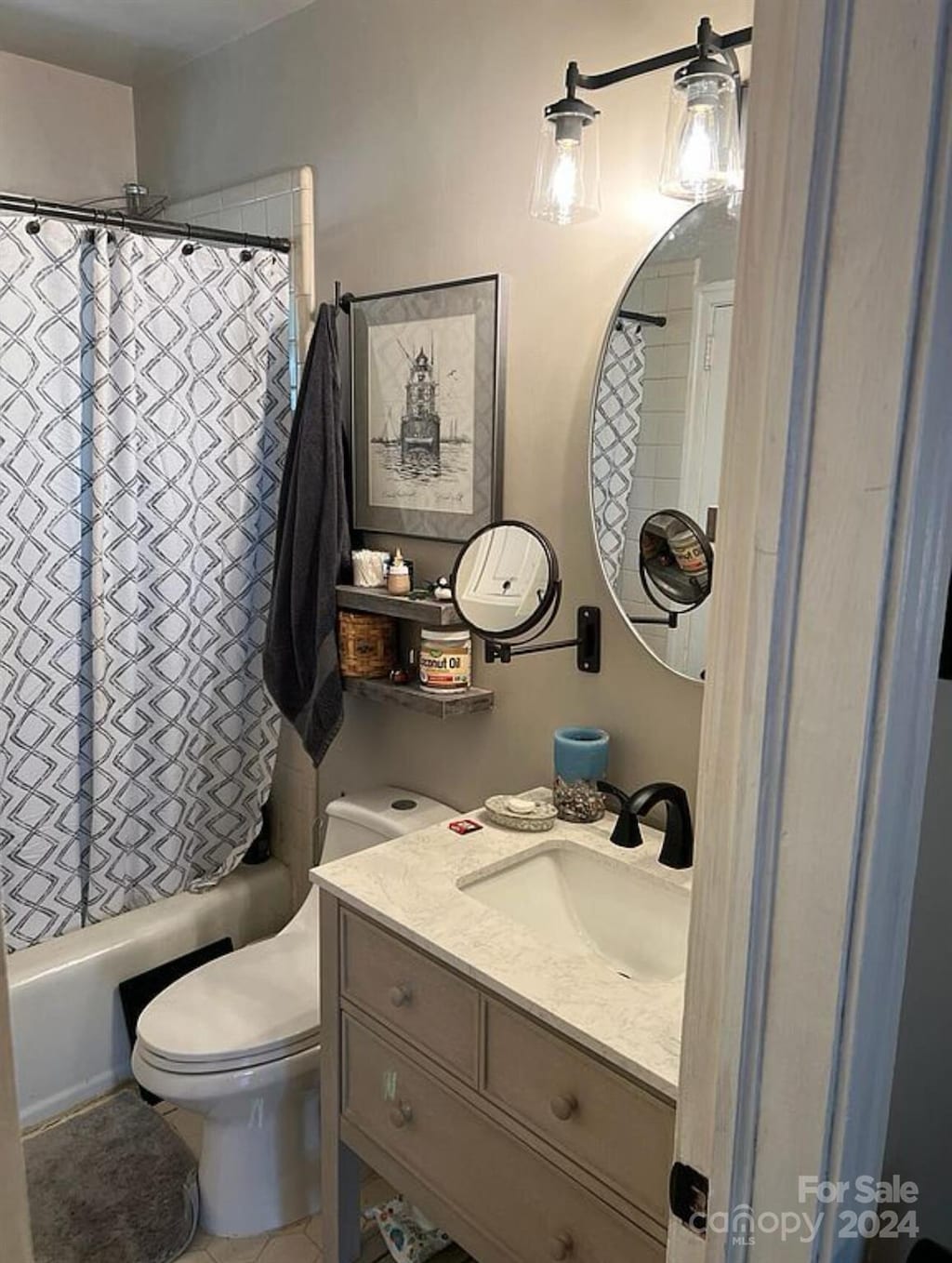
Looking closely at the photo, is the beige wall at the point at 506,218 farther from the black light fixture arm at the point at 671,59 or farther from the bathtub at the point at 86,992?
the bathtub at the point at 86,992

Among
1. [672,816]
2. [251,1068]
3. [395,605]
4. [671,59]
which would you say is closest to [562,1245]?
[672,816]

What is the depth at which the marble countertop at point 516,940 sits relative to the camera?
115 cm

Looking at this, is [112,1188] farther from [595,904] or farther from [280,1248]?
[595,904]

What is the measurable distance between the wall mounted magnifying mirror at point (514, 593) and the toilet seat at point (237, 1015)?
0.81 m

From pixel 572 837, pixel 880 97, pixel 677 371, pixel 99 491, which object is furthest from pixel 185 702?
pixel 880 97

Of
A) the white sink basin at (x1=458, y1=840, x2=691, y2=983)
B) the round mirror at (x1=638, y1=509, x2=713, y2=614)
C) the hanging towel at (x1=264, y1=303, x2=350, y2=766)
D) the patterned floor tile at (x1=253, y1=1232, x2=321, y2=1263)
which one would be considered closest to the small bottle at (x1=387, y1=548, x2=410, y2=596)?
the hanging towel at (x1=264, y1=303, x2=350, y2=766)

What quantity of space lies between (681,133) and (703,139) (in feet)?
0.12

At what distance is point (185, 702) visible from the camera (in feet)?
7.53

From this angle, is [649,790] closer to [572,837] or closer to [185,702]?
[572,837]

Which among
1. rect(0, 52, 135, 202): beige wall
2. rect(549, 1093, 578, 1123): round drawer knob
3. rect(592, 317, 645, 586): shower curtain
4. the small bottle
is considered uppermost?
rect(0, 52, 135, 202): beige wall

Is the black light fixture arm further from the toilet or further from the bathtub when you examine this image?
the bathtub

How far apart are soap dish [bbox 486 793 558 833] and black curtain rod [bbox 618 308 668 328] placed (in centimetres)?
86

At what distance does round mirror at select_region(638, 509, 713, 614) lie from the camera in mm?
1569

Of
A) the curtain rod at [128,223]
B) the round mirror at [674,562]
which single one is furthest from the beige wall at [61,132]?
the round mirror at [674,562]
